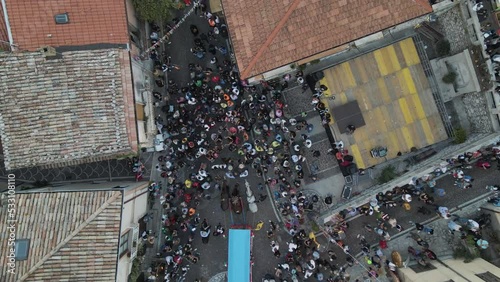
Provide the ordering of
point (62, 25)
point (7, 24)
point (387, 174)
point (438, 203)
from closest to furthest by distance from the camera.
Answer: point (7, 24) < point (62, 25) < point (387, 174) < point (438, 203)

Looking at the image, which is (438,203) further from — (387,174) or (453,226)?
(387,174)

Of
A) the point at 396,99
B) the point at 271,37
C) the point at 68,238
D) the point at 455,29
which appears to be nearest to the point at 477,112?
the point at 396,99

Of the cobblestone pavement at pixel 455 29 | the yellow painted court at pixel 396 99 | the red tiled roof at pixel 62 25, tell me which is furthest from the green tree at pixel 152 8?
the cobblestone pavement at pixel 455 29

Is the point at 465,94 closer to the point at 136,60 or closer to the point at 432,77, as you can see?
the point at 432,77

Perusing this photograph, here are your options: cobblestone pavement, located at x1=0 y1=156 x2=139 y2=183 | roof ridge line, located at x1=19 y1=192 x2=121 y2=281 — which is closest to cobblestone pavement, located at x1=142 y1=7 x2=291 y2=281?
cobblestone pavement, located at x1=0 y1=156 x2=139 y2=183

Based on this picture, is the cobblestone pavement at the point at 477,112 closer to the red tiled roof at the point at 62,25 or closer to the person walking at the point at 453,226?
the person walking at the point at 453,226

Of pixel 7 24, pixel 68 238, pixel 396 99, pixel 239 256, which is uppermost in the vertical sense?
pixel 7 24

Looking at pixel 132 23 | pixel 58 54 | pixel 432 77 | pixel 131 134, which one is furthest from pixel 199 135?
pixel 432 77
